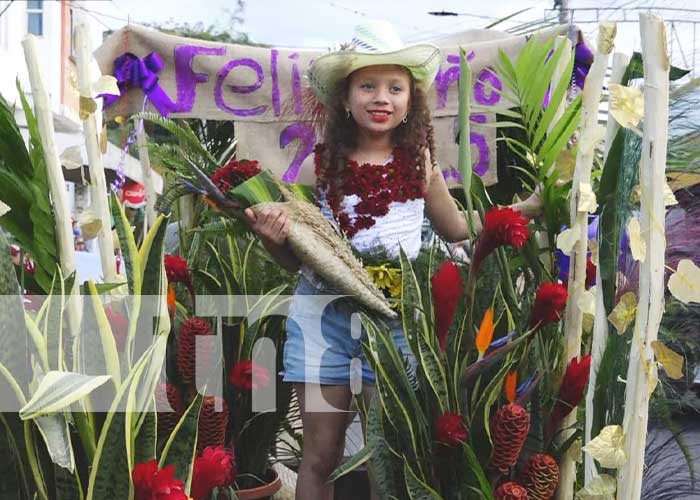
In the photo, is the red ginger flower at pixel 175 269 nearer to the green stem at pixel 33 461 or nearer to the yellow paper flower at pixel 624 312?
the green stem at pixel 33 461

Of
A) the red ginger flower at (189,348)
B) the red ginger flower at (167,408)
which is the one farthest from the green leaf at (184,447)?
the red ginger flower at (189,348)

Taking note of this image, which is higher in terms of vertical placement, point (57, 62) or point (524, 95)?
point (57, 62)

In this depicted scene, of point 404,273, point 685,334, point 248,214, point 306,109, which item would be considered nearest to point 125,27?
point 306,109

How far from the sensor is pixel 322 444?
5.50ft

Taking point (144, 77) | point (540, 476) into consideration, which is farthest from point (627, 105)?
point (144, 77)

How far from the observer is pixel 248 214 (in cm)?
147

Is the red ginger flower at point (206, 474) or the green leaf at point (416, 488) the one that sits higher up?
the red ginger flower at point (206, 474)

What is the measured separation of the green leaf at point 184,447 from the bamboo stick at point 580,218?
638mm

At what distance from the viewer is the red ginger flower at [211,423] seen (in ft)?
4.70

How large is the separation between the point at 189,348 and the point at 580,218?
768 millimetres

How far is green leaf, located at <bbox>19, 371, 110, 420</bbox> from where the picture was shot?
905mm

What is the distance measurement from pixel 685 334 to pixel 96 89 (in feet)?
3.80

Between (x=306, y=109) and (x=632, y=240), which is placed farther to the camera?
(x=306, y=109)

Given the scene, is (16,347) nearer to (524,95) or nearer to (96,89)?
(96,89)
